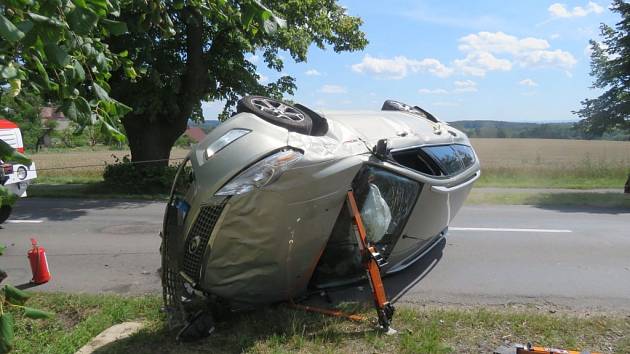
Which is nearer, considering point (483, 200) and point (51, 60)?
point (51, 60)

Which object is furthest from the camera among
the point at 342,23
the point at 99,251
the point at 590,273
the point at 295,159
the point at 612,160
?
the point at 612,160

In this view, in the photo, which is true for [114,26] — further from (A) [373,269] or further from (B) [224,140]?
(A) [373,269]

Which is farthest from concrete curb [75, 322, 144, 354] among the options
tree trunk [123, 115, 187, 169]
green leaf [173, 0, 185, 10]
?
tree trunk [123, 115, 187, 169]

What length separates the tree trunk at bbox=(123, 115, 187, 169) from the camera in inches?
642

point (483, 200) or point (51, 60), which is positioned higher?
point (51, 60)

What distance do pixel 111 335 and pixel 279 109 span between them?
7.75ft

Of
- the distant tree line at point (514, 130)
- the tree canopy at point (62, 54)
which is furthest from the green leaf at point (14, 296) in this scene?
the distant tree line at point (514, 130)

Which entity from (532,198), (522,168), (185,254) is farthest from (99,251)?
(522,168)

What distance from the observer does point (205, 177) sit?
3.92 m

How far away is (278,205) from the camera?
383 centimetres

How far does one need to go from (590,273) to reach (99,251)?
6.73 meters

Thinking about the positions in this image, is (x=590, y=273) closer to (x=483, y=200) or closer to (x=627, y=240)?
(x=627, y=240)

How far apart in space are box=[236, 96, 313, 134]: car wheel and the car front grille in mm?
828

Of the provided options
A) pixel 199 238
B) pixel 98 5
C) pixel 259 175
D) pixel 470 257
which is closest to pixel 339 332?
pixel 199 238
